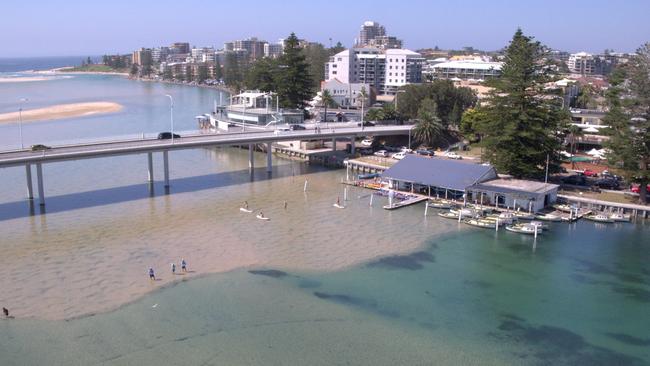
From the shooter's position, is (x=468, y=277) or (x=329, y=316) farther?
(x=468, y=277)

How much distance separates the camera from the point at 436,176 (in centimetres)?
4169

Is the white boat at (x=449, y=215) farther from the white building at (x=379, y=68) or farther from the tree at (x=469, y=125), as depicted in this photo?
the white building at (x=379, y=68)

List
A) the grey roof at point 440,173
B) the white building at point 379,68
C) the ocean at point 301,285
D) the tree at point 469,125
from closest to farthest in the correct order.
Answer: the ocean at point 301,285
the grey roof at point 440,173
the tree at point 469,125
the white building at point 379,68

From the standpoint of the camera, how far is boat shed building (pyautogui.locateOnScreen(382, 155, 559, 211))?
38500mm

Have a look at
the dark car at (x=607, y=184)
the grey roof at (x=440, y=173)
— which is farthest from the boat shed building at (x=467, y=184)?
the dark car at (x=607, y=184)

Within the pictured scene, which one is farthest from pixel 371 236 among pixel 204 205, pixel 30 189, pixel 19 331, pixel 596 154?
pixel 596 154

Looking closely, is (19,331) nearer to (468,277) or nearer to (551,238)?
(468,277)

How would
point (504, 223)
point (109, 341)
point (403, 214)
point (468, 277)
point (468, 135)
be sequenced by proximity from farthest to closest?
point (468, 135) < point (403, 214) < point (504, 223) < point (468, 277) < point (109, 341)

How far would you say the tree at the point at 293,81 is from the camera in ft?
241

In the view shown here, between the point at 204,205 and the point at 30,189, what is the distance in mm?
12239

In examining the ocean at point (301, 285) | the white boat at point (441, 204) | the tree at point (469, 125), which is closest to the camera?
the ocean at point (301, 285)

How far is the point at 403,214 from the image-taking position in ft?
125

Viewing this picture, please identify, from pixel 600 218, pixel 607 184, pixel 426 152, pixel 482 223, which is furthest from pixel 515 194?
pixel 426 152

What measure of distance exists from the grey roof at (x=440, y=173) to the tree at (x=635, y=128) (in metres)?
8.46
